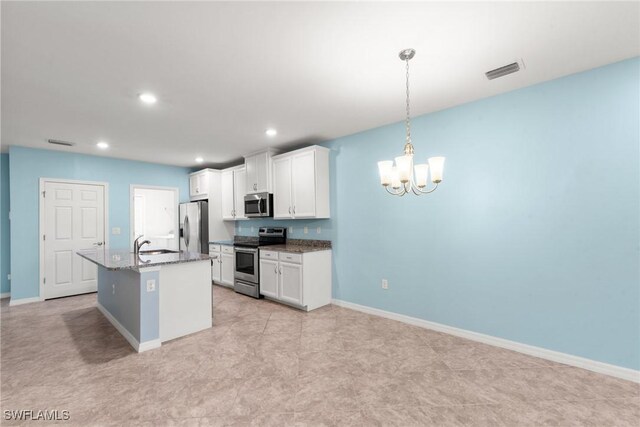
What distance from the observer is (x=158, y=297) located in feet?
9.90

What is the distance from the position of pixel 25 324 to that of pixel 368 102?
513cm

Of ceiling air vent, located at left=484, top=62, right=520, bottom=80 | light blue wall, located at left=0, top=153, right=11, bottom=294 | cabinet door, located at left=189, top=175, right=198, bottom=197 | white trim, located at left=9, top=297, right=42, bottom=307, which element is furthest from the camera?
cabinet door, located at left=189, top=175, right=198, bottom=197

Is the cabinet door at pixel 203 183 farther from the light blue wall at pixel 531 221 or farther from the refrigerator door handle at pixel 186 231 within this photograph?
the light blue wall at pixel 531 221

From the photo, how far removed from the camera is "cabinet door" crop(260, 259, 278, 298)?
4367 mm

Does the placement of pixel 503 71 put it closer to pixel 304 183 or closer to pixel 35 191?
pixel 304 183

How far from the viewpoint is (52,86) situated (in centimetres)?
258

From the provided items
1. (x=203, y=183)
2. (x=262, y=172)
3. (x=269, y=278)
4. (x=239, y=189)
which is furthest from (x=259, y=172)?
(x=269, y=278)

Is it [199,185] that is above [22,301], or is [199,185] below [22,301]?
above

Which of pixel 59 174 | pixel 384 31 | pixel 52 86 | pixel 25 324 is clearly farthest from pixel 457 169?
pixel 59 174

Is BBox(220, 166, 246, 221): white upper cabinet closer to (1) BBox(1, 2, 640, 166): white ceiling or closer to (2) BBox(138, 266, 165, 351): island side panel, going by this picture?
(1) BBox(1, 2, 640, 166): white ceiling

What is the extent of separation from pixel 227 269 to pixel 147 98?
11.3 ft

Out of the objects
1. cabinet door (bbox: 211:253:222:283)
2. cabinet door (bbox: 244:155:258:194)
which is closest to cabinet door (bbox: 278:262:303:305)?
cabinet door (bbox: 244:155:258:194)

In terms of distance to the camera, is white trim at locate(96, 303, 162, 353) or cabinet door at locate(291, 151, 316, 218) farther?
cabinet door at locate(291, 151, 316, 218)

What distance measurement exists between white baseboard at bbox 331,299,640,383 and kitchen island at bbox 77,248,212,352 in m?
2.29
